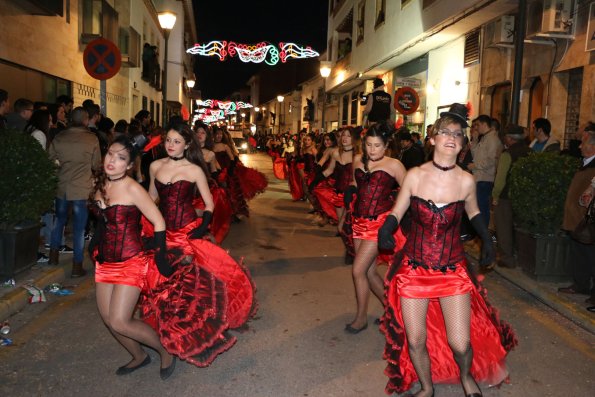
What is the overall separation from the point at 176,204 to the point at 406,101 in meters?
11.6

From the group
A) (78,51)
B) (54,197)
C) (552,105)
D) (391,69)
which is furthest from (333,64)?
(54,197)

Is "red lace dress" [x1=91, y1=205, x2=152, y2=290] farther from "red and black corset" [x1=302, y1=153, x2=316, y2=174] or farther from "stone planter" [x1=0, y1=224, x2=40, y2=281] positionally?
"red and black corset" [x1=302, y1=153, x2=316, y2=174]

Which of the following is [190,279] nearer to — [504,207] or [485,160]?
[504,207]

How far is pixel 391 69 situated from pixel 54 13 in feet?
47.6

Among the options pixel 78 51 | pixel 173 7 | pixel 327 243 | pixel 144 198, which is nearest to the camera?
pixel 144 198

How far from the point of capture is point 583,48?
1037 cm

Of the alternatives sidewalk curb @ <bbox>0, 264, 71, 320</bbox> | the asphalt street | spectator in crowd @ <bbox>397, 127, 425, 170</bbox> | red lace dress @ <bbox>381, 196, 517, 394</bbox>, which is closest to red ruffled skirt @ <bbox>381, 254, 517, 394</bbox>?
red lace dress @ <bbox>381, 196, 517, 394</bbox>

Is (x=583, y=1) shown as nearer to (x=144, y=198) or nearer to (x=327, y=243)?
(x=327, y=243)

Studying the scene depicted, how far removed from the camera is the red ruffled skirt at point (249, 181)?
13.7 meters

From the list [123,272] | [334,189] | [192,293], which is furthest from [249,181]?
[123,272]

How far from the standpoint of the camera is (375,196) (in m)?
5.61

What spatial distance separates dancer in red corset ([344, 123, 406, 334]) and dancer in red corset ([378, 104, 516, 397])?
4.14 feet

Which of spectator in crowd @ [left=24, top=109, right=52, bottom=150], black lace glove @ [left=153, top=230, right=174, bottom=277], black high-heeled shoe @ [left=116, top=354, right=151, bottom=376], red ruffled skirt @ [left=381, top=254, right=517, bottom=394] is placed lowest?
black high-heeled shoe @ [left=116, top=354, right=151, bottom=376]

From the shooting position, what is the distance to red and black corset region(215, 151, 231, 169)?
1223 cm
